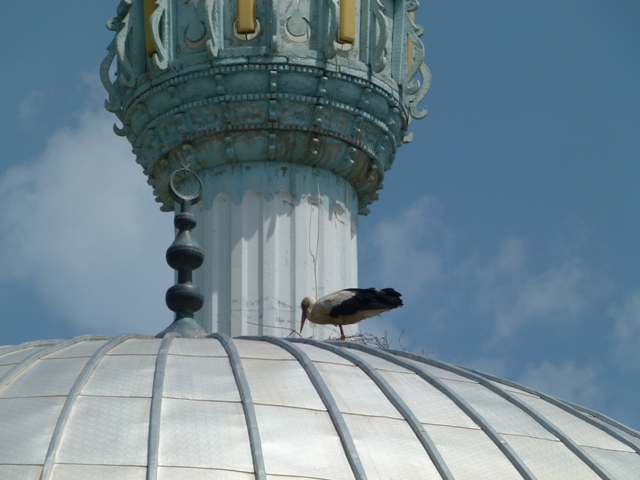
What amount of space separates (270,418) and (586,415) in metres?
4.30

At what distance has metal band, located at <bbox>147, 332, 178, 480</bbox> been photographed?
56.1 ft

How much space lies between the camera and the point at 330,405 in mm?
18656

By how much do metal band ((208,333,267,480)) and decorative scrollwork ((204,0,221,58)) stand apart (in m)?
7.55

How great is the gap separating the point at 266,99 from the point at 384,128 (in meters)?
1.97

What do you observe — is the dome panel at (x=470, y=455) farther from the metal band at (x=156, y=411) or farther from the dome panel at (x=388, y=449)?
the metal band at (x=156, y=411)

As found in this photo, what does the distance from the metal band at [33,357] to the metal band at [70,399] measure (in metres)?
0.46

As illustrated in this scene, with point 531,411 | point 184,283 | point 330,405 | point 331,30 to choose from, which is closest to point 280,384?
point 330,405

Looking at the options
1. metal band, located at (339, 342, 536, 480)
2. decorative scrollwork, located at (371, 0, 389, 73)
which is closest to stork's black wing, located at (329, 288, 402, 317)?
metal band, located at (339, 342, 536, 480)

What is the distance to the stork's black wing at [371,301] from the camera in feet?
77.0

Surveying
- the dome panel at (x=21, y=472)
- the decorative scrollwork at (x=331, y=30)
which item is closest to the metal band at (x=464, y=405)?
the dome panel at (x=21, y=472)

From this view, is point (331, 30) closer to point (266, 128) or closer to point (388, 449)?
point (266, 128)

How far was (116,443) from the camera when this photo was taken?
17453mm

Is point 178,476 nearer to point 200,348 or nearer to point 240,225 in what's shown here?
point 200,348

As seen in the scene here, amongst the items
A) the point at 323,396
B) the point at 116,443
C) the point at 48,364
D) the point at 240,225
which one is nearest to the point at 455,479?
the point at 323,396
